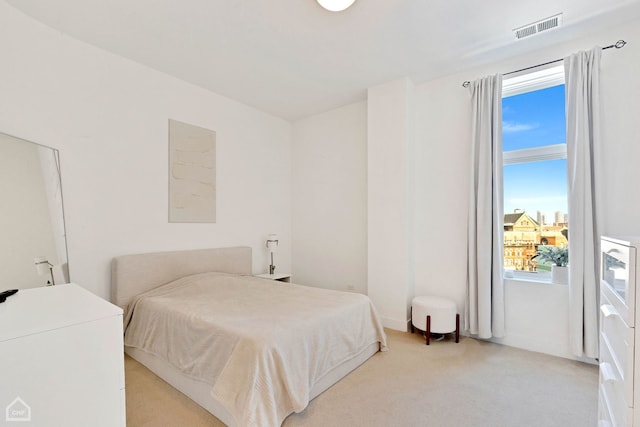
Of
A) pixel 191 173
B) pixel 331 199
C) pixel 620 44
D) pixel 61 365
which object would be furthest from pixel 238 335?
pixel 620 44

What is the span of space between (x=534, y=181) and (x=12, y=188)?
4362 millimetres

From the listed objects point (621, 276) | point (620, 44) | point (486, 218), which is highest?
point (620, 44)

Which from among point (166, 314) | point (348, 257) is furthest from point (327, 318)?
point (348, 257)

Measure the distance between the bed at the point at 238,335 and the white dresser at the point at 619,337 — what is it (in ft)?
4.90

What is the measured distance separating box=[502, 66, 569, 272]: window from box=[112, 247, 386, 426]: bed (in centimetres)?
173

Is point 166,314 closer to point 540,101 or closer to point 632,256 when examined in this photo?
point 632,256

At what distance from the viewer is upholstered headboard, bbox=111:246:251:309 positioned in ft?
8.95

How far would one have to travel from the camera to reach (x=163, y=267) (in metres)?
3.06

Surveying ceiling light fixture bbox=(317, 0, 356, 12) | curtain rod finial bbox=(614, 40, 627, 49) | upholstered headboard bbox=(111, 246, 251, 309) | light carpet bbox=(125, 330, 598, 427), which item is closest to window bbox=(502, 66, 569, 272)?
curtain rod finial bbox=(614, 40, 627, 49)

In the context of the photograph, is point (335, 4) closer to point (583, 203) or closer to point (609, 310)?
point (609, 310)

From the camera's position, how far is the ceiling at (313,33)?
87.8 inches

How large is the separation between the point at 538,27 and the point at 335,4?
1.77 m

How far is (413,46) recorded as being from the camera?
108 inches

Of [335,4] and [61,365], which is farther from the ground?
A: [335,4]
